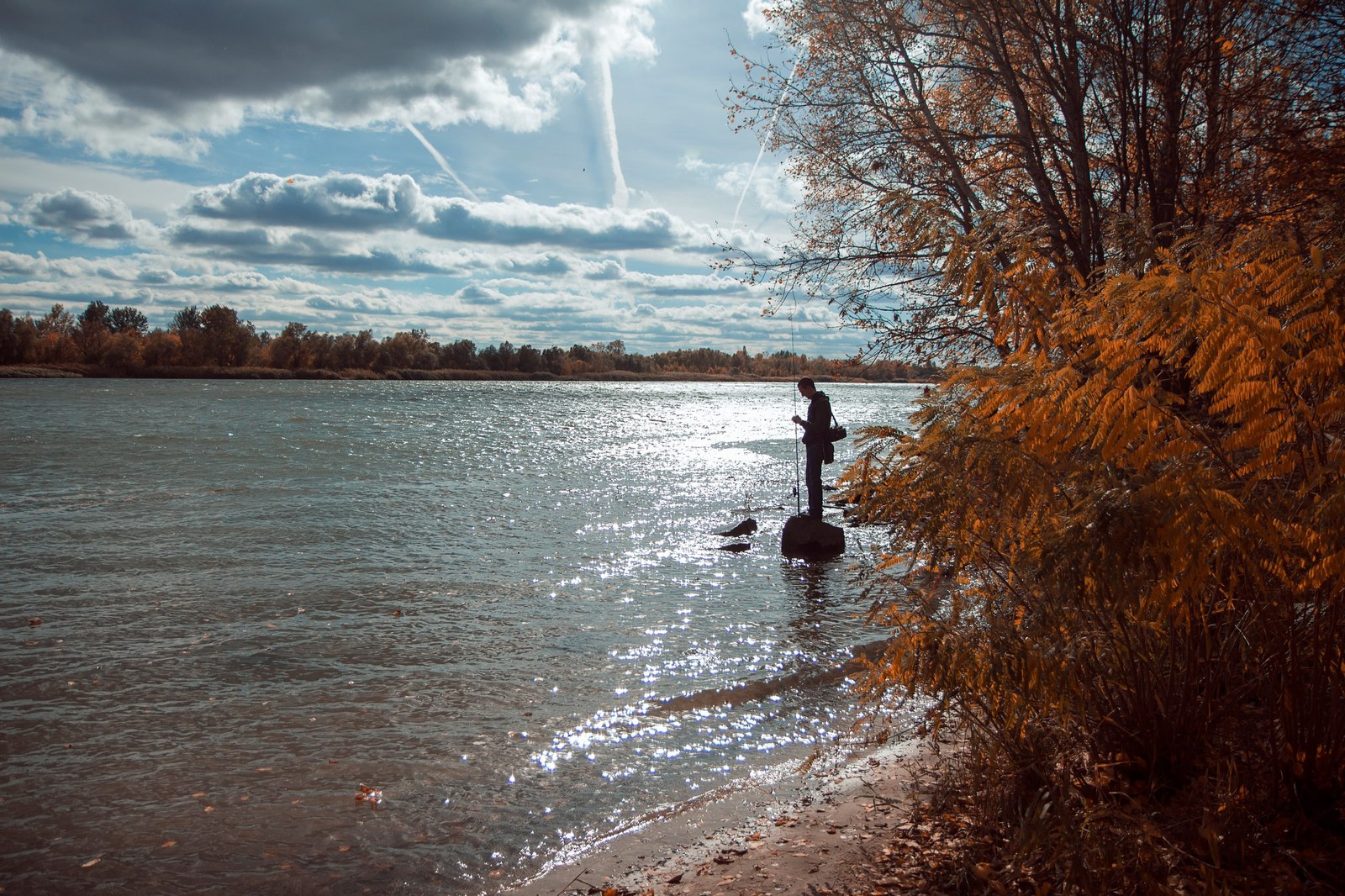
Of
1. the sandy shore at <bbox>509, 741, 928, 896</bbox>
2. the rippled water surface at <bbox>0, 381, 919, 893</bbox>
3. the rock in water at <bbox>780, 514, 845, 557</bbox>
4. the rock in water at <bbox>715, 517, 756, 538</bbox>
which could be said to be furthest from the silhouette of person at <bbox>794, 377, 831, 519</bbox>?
the sandy shore at <bbox>509, 741, 928, 896</bbox>

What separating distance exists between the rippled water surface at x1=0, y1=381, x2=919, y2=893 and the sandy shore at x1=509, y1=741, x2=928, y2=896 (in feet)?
1.33

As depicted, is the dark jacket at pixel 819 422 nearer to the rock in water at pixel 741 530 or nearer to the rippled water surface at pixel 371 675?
the rippled water surface at pixel 371 675

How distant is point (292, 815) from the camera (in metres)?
5.52

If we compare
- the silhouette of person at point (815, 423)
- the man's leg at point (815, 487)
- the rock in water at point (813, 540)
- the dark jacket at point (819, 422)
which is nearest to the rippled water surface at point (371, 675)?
the rock in water at point (813, 540)

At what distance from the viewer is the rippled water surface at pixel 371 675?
527cm

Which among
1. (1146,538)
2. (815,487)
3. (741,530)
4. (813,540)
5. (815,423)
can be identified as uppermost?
(1146,538)

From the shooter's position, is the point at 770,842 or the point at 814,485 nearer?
the point at 770,842

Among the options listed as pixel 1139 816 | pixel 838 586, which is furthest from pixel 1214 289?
pixel 838 586

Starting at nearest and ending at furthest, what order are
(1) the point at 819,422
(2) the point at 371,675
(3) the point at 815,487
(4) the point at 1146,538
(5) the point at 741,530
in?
(4) the point at 1146,538, (2) the point at 371,675, (1) the point at 819,422, (3) the point at 815,487, (5) the point at 741,530

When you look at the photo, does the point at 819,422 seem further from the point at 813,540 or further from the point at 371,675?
the point at 371,675

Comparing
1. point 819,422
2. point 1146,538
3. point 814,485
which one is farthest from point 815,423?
point 1146,538

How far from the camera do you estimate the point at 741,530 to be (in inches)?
680

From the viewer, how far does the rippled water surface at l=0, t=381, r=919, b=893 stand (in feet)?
17.3

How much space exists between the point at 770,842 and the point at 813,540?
10.4 metres
